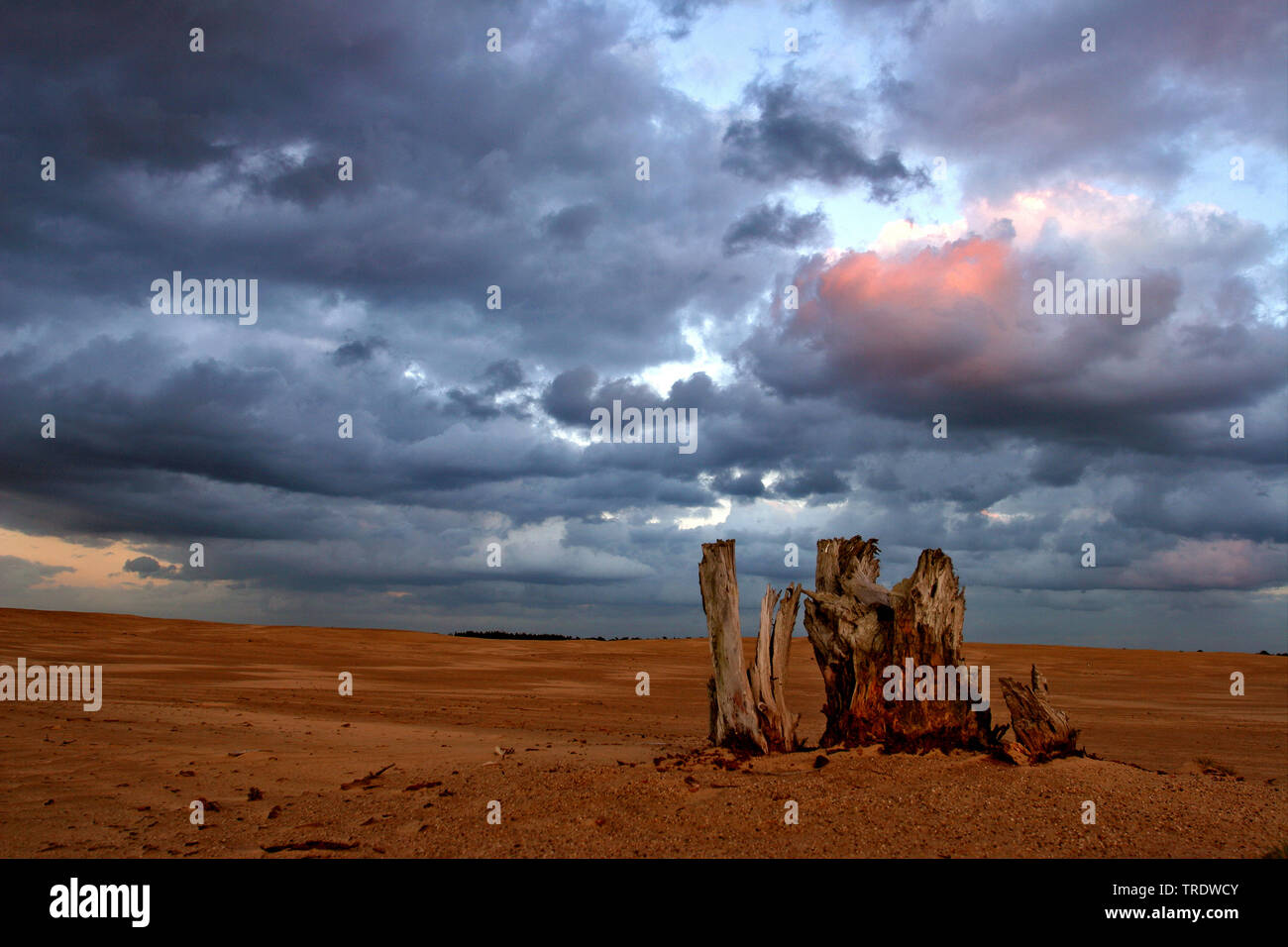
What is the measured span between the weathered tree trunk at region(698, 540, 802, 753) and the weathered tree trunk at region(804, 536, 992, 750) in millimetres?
537

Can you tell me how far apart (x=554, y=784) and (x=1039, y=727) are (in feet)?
16.0

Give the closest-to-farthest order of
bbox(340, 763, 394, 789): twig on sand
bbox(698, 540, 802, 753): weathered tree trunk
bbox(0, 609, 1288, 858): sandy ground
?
bbox(0, 609, 1288, 858): sandy ground, bbox(340, 763, 394, 789): twig on sand, bbox(698, 540, 802, 753): weathered tree trunk

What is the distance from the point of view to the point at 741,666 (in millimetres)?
9297

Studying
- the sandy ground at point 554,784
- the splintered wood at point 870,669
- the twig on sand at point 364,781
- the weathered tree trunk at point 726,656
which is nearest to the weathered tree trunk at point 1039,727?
the splintered wood at point 870,669

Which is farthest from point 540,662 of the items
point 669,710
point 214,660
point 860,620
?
point 860,620

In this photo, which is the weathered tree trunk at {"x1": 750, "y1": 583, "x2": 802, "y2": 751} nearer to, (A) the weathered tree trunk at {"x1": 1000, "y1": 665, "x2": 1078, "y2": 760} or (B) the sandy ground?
(B) the sandy ground

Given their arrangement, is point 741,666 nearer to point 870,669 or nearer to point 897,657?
point 870,669

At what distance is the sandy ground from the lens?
6.20 metres

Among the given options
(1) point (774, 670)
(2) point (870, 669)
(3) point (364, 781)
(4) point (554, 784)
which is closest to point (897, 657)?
(2) point (870, 669)

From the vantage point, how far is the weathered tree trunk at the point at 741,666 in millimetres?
9188

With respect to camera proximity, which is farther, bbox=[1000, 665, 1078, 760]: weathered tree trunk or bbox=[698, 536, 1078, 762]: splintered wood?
bbox=[698, 536, 1078, 762]: splintered wood

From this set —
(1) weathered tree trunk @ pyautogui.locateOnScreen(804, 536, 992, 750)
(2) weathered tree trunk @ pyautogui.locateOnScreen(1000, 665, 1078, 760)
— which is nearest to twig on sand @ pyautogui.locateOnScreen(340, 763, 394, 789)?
(1) weathered tree trunk @ pyautogui.locateOnScreen(804, 536, 992, 750)

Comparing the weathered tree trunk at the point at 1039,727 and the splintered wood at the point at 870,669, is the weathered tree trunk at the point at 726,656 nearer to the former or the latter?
the splintered wood at the point at 870,669
